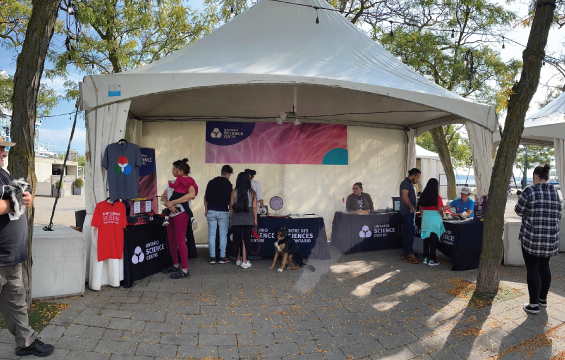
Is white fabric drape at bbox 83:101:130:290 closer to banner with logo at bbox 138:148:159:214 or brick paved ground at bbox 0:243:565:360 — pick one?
brick paved ground at bbox 0:243:565:360

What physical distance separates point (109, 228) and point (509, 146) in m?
4.90

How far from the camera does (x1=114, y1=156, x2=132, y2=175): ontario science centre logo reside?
4.73 meters

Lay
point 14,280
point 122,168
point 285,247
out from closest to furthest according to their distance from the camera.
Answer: point 14,280, point 122,168, point 285,247

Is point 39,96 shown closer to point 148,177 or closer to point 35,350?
point 148,177

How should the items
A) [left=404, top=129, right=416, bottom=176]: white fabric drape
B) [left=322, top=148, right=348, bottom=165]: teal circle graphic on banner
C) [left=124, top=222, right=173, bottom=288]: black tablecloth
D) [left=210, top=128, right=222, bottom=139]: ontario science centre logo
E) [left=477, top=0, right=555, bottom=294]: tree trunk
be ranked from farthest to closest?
1. [left=404, top=129, right=416, bottom=176]: white fabric drape
2. [left=322, top=148, right=348, bottom=165]: teal circle graphic on banner
3. [left=210, top=128, right=222, bottom=139]: ontario science centre logo
4. [left=124, top=222, right=173, bottom=288]: black tablecloth
5. [left=477, top=0, right=555, bottom=294]: tree trunk

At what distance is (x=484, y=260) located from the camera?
14.4 feet

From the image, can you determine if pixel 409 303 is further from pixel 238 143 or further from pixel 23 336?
pixel 238 143

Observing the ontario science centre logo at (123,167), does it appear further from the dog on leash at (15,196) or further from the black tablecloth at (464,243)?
the black tablecloth at (464,243)

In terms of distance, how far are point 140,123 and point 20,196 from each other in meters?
4.78

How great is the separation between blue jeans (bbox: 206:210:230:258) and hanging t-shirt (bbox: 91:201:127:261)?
5.11ft

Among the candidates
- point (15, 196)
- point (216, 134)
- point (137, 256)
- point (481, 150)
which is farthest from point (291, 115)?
point (15, 196)

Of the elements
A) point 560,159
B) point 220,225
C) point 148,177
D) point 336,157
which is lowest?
point 220,225

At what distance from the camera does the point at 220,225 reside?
583cm

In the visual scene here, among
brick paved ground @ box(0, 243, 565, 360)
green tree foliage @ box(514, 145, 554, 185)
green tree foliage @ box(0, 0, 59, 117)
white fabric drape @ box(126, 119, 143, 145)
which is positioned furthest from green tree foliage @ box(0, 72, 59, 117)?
green tree foliage @ box(514, 145, 554, 185)
